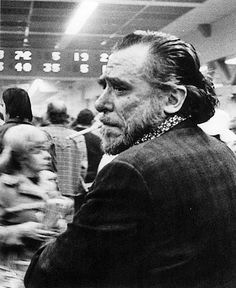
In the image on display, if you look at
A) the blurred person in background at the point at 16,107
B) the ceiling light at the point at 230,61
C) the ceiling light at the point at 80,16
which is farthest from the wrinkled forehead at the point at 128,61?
the ceiling light at the point at 230,61

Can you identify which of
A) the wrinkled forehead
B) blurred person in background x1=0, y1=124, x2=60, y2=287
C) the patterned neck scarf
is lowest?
blurred person in background x1=0, y1=124, x2=60, y2=287

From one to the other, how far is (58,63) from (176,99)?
18.2 ft

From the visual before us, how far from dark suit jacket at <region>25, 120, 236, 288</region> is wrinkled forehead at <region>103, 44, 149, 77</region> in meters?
0.15

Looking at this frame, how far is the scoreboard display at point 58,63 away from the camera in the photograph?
6.45 metres

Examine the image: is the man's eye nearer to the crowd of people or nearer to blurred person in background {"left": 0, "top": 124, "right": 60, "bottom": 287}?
the crowd of people

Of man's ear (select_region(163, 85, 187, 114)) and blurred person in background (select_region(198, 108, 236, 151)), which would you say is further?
blurred person in background (select_region(198, 108, 236, 151))

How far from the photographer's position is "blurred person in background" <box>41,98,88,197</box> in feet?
13.7

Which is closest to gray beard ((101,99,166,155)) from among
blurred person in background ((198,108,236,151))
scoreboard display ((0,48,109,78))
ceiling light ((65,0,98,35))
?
blurred person in background ((198,108,236,151))

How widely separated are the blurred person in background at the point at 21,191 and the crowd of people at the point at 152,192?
0.71 meters

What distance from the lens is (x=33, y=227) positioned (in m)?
1.68

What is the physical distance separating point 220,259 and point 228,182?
0.15 metres

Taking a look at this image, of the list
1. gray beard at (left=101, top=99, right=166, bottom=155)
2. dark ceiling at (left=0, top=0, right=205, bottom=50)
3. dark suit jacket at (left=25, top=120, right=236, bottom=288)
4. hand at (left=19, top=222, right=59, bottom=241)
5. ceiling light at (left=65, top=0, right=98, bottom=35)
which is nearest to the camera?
dark suit jacket at (left=25, top=120, right=236, bottom=288)

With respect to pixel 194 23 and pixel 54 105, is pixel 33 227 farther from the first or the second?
pixel 194 23

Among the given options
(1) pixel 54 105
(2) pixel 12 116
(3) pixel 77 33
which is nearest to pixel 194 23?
(3) pixel 77 33
